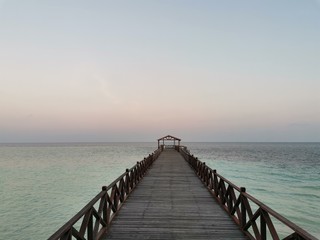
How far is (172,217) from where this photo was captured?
7.86 m

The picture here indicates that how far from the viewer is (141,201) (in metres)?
9.95

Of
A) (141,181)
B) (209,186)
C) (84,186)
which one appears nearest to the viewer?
(209,186)

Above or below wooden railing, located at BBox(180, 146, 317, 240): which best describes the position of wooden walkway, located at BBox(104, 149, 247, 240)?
below

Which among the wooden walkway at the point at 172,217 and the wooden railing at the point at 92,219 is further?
the wooden walkway at the point at 172,217

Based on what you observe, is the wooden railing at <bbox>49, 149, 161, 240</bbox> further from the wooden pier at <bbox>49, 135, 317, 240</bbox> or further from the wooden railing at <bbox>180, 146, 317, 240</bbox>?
the wooden railing at <bbox>180, 146, 317, 240</bbox>

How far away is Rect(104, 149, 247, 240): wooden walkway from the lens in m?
6.51

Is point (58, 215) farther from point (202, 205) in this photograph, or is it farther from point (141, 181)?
point (202, 205)

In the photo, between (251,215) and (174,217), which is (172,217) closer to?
(174,217)

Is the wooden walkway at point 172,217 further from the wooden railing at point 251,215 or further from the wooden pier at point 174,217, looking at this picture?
the wooden railing at point 251,215

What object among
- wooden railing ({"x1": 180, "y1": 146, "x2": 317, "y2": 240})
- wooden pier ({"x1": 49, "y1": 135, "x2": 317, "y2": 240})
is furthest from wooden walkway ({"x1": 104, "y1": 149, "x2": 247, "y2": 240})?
wooden railing ({"x1": 180, "y1": 146, "x2": 317, "y2": 240})

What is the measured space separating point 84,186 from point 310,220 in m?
19.5

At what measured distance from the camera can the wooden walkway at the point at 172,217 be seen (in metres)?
6.51

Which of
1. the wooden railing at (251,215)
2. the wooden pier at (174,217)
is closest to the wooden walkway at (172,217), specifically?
the wooden pier at (174,217)

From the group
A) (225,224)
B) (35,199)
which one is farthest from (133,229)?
(35,199)
